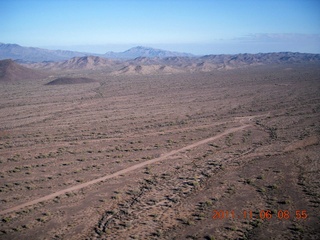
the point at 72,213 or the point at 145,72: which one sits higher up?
the point at 145,72

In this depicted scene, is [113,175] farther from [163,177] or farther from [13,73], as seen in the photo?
[13,73]

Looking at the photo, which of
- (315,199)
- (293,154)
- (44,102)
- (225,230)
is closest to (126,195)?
(225,230)

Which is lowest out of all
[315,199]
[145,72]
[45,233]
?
[45,233]

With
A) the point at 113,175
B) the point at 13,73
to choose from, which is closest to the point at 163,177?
the point at 113,175

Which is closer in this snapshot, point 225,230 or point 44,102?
point 225,230

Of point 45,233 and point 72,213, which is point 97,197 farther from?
point 45,233
